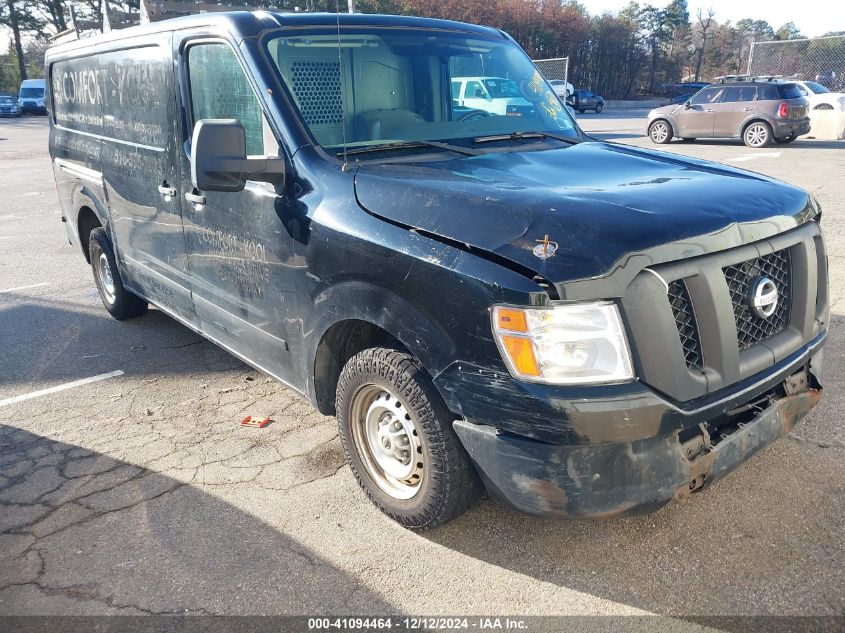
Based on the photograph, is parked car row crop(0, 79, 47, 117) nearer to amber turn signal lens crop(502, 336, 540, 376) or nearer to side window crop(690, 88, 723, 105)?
side window crop(690, 88, 723, 105)

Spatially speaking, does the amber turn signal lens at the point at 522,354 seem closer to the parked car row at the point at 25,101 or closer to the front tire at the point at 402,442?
the front tire at the point at 402,442

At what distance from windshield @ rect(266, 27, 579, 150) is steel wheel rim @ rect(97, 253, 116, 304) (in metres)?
3.27

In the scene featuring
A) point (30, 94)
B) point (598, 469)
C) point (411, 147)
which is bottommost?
point (598, 469)

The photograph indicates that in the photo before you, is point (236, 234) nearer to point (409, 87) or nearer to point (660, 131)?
point (409, 87)

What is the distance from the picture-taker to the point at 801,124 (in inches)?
680

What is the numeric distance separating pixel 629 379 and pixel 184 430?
274cm

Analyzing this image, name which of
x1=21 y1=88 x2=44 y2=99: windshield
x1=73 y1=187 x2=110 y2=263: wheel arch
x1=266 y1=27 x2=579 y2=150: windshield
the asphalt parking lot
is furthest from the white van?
x1=266 y1=27 x2=579 y2=150: windshield

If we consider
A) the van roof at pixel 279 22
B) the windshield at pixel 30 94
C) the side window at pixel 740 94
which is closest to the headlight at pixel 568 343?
the van roof at pixel 279 22

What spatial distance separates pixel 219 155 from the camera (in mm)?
2916

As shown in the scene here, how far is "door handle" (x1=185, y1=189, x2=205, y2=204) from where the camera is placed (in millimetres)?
3789

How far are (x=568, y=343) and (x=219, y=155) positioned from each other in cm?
165

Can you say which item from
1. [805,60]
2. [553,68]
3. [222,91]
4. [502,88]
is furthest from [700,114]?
[222,91]

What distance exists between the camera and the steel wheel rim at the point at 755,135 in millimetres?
17531

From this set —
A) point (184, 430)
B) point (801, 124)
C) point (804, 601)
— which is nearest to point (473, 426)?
point (804, 601)
